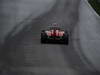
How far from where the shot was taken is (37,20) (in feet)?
8.44

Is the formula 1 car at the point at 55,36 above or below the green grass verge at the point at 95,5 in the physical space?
below

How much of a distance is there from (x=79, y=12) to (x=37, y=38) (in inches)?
18.6

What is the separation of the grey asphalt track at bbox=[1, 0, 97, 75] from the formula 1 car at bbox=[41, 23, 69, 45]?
1.8 inches

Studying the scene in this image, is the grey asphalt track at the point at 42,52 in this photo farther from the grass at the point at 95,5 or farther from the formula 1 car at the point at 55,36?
the grass at the point at 95,5

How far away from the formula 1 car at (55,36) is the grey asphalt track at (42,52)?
0.05 metres

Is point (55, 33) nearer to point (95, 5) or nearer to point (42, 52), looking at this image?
point (42, 52)

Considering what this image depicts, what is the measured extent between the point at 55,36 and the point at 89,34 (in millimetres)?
320

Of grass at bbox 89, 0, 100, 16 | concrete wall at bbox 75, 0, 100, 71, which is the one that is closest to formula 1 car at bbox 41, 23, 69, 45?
concrete wall at bbox 75, 0, 100, 71

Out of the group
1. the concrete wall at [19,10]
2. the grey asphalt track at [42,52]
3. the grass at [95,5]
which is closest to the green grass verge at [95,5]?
the grass at [95,5]

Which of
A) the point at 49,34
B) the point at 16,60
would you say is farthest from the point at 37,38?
the point at 16,60

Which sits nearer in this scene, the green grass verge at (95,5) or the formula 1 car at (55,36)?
the formula 1 car at (55,36)

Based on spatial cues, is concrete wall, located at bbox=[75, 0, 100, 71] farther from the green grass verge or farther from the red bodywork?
the red bodywork

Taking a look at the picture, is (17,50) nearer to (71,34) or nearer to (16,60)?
(16,60)

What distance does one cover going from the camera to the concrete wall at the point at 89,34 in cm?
247
